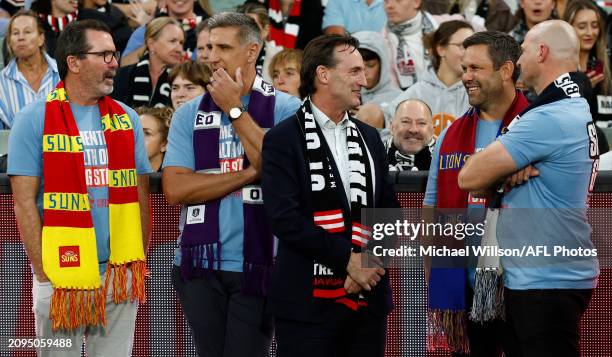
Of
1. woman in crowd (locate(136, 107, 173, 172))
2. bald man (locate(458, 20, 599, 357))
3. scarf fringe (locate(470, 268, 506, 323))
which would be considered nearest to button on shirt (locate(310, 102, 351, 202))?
bald man (locate(458, 20, 599, 357))

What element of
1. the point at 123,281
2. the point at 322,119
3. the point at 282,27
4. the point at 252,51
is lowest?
the point at 123,281

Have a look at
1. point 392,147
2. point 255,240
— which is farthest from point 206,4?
point 255,240

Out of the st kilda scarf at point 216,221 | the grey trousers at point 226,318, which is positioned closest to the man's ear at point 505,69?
the st kilda scarf at point 216,221

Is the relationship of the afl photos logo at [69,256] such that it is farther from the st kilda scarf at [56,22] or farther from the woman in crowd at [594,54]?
the woman in crowd at [594,54]

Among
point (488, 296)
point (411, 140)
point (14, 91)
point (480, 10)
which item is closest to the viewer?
point (488, 296)

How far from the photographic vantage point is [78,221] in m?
5.45

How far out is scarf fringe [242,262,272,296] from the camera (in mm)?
5395

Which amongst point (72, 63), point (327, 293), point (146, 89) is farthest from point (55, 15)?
point (327, 293)

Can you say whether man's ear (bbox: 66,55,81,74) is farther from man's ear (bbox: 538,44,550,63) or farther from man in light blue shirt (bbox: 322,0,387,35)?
man in light blue shirt (bbox: 322,0,387,35)

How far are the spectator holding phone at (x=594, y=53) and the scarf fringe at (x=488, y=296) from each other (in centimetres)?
412

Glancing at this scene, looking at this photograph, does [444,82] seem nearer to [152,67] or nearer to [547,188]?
[152,67]

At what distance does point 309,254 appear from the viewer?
498 centimetres

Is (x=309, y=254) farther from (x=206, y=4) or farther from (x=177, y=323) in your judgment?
(x=206, y=4)

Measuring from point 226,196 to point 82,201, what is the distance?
74cm
